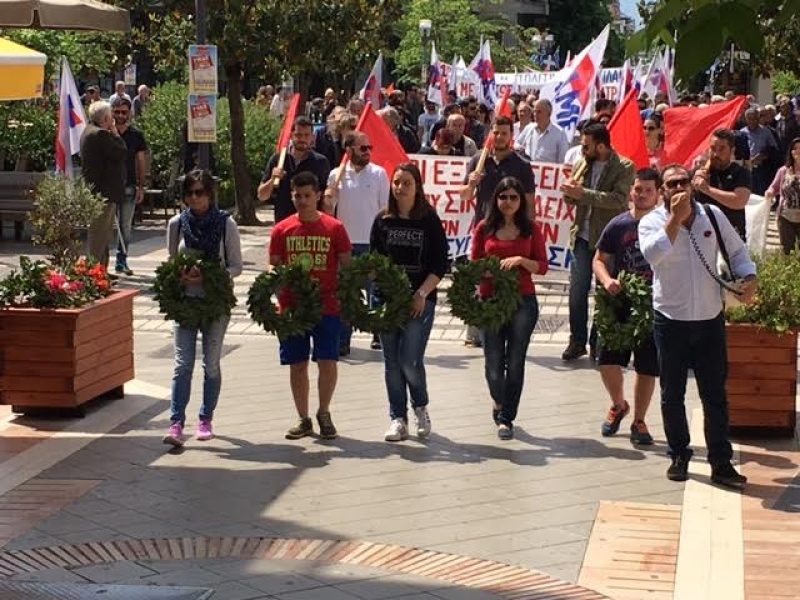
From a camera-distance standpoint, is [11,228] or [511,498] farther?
[11,228]

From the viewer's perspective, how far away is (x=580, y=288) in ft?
41.8

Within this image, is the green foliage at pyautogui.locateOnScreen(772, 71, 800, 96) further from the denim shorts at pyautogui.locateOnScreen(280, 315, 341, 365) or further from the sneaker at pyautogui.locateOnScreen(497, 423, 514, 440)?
the denim shorts at pyautogui.locateOnScreen(280, 315, 341, 365)

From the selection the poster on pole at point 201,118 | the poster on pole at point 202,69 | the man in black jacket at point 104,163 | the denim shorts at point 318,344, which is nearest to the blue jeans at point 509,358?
the denim shorts at point 318,344

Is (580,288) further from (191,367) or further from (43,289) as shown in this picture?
(43,289)

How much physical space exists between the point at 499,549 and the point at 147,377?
5154 millimetres

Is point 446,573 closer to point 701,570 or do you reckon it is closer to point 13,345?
point 701,570

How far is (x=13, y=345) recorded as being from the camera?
411 inches

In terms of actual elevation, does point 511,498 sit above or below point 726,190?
below

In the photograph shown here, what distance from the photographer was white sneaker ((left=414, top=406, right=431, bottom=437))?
10.2 m

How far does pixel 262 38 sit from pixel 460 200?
8187 mm

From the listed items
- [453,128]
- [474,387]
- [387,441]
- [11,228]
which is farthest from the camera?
[11,228]

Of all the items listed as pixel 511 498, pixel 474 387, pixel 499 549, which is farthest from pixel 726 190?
pixel 499 549

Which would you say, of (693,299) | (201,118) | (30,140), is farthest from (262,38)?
(693,299)

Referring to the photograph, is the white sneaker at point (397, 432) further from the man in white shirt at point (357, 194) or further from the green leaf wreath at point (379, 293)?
the man in white shirt at point (357, 194)
